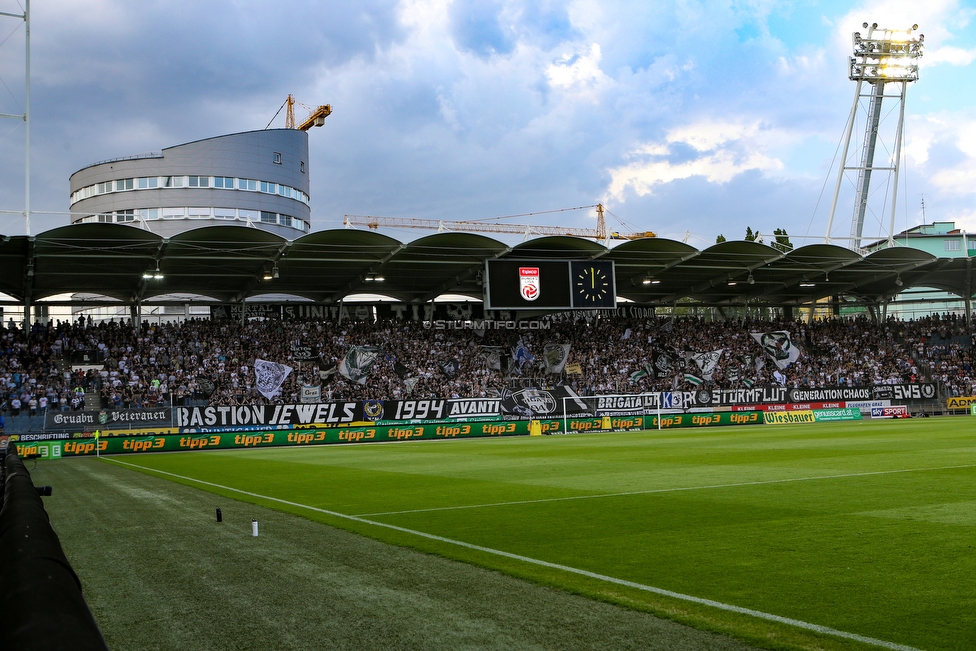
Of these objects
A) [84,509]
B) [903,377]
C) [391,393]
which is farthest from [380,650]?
[903,377]

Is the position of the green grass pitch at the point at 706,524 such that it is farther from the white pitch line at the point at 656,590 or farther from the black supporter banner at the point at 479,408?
the black supporter banner at the point at 479,408

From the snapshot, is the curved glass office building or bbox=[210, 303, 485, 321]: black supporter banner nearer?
bbox=[210, 303, 485, 321]: black supporter banner

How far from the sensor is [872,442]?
24141mm

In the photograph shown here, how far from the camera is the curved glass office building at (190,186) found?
72.2 m

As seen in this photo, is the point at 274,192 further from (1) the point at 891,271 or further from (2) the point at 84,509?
(2) the point at 84,509

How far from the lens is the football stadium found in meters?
6.01

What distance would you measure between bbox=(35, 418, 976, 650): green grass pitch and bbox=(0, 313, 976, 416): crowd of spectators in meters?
20.4

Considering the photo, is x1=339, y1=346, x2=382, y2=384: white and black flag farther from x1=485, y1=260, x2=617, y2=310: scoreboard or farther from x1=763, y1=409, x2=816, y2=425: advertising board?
x1=763, y1=409, x2=816, y2=425: advertising board

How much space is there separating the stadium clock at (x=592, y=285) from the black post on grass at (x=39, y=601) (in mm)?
42885

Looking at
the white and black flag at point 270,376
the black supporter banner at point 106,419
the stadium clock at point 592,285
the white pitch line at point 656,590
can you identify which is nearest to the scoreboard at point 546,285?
the stadium clock at point 592,285

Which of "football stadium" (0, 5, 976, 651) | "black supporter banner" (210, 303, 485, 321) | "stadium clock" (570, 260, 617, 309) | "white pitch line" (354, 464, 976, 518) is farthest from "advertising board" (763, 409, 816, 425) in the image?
"white pitch line" (354, 464, 976, 518)
